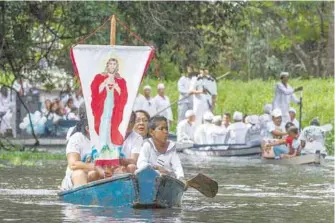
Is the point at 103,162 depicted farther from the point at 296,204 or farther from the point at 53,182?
the point at 53,182

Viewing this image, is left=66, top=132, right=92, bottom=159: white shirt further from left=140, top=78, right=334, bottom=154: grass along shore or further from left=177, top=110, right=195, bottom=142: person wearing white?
left=140, top=78, right=334, bottom=154: grass along shore

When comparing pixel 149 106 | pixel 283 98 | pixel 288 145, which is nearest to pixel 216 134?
pixel 283 98

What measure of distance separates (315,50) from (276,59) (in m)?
2.38

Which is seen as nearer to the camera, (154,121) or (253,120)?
(154,121)

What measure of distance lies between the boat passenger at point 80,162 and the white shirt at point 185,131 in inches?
636

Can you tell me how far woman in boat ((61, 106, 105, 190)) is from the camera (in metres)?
16.2

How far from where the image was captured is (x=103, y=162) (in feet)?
54.0

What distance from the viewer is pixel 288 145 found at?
27891mm

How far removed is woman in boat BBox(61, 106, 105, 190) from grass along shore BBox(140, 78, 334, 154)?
19628mm

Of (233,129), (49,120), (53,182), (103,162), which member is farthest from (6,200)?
(49,120)

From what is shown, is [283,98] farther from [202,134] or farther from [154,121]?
[154,121]

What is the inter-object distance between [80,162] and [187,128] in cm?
1695

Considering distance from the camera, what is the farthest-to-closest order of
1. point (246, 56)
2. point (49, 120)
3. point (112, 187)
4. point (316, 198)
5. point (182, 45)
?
1. point (246, 56)
2. point (49, 120)
3. point (182, 45)
4. point (316, 198)
5. point (112, 187)

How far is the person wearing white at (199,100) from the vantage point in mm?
34062
